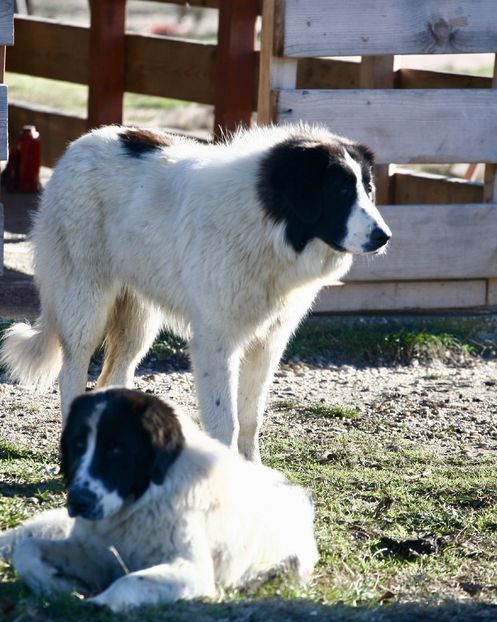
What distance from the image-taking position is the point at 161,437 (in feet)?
12.5

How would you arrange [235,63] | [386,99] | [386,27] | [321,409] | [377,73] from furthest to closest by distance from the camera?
[235,63] → [377,73] → [386,99] → [386,27] → [321,409]

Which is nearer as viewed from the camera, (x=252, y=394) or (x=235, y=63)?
(x=252, y=394)

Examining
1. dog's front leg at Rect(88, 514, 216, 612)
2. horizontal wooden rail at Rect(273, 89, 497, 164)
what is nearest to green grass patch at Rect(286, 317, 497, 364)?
horizontal wooden rail at Rect(273, 89, 497, 164)

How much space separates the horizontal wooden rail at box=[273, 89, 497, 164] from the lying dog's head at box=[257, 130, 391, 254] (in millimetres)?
2274

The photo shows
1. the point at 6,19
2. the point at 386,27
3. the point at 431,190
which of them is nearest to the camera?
the point at 6,19

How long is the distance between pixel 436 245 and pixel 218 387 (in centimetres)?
332

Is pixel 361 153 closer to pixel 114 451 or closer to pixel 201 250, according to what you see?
pixel 201 250

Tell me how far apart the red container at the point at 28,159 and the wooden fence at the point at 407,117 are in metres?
4.06

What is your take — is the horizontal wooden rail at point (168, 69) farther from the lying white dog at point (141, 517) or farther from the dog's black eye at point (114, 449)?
the dog's black eye at point (114, 449)

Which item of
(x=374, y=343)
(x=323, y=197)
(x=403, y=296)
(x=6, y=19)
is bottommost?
(x=374, y=343)

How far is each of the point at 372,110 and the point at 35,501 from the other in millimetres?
3895

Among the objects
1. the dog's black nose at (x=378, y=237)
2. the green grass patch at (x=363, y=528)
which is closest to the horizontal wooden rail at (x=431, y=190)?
the green grass patch at (x=363, y=528)

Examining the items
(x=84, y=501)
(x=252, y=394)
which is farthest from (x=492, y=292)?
(x=84, y=501)

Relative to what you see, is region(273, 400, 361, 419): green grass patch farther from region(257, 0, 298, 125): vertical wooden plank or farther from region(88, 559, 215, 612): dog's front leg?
region(88, 559, 215, 612): dog's front leg
